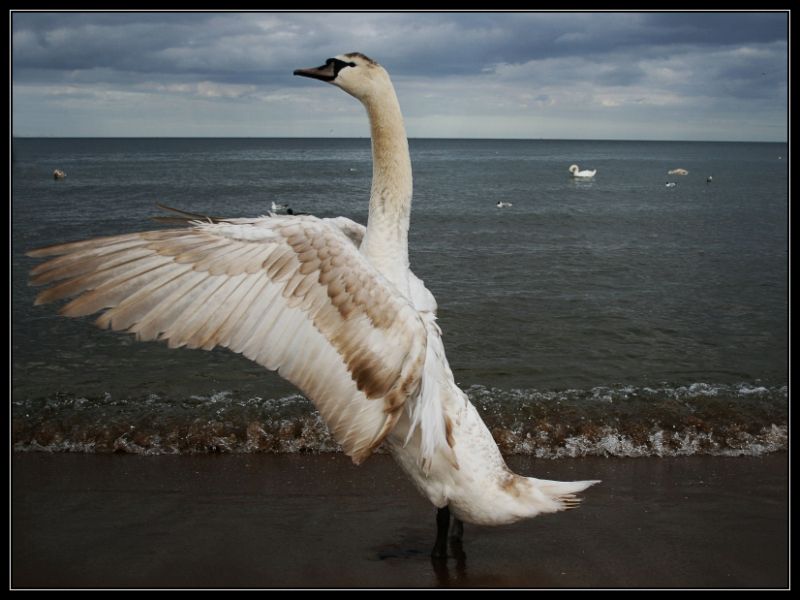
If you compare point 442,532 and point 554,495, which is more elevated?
point 554,495

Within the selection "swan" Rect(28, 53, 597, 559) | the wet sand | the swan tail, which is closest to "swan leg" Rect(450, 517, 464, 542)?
the wet sand

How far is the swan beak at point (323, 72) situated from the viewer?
475cm

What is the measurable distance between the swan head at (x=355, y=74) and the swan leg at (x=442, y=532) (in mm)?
2772

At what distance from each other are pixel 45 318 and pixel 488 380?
23.5 ft

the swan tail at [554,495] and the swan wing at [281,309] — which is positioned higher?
the swan wing at [281,309]

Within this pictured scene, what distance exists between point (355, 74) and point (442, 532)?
307 centimetres

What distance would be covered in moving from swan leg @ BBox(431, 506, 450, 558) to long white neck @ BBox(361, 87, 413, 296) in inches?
59.8

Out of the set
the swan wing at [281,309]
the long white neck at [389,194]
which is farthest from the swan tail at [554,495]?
the long white neck at [389,194]

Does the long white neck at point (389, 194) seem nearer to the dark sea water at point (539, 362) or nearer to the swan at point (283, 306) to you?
the swan at point (283, 306)

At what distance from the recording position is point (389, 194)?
4629mm

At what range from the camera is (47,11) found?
6.69 m

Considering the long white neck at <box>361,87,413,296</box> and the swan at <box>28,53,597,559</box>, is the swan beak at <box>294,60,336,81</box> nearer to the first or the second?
the long white neck at <box>361,87,413,296</box>

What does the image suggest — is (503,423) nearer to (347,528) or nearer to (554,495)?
(347,528)

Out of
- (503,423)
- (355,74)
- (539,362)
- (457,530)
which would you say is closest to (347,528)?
(457,530)
